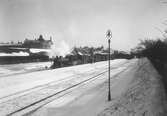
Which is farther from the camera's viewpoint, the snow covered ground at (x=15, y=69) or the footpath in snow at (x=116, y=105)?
the snow covered ground at (x=15, y=69)

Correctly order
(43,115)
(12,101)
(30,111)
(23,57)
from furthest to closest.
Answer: (23,57)
(12,101)
(30,111)
(43,115)

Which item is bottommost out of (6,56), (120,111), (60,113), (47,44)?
(60,113)

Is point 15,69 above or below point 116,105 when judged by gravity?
above

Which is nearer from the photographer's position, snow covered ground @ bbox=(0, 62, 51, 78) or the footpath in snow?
the footpath in snow

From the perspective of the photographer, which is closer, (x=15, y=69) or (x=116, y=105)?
(x=116, y=105)

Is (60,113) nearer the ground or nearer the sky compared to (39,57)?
nearer the ground

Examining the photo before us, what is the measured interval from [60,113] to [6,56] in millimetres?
32223

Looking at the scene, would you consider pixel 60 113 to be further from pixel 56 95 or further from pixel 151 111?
A: pixel 151 111

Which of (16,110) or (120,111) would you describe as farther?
(16,110)

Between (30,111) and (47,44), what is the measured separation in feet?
277

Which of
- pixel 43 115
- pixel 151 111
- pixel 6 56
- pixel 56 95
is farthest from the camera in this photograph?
pixel 6 56

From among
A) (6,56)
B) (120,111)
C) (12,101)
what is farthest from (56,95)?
(6,56)

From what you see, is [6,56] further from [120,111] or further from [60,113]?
[120,111]

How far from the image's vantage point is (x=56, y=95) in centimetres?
1118
